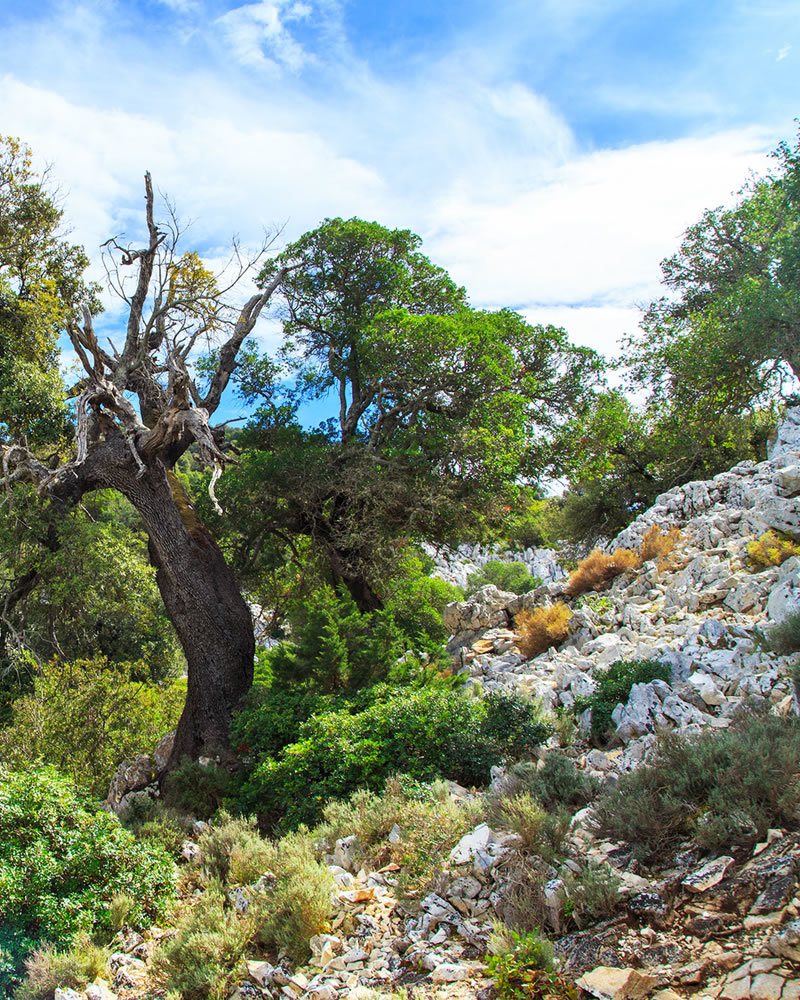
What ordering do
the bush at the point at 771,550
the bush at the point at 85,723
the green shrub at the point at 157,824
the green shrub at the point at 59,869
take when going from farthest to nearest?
the bush at the point at 85,723, the bush at the point at 771,550, the green shrub at the point at 157,824, the green shrub at the point at 59,869

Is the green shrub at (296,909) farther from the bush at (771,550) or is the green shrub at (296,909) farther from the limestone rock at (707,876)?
the bush at (771,550)

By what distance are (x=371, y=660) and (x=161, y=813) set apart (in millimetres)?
3604

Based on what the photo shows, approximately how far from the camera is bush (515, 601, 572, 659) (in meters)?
12.7

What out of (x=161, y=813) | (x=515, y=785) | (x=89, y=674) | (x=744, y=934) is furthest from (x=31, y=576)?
(x=744, y=934)

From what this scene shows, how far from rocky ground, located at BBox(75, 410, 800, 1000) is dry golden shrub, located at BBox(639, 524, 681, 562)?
2992mm

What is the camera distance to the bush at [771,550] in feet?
35.8

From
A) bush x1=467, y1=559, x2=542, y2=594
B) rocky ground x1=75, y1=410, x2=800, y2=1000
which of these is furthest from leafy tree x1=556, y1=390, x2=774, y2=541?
bush x1=467, y1=559, x2=542, y2=594

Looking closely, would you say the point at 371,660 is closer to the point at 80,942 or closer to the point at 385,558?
the point at 385,558

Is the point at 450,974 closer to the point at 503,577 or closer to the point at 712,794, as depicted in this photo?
the point at 712,794

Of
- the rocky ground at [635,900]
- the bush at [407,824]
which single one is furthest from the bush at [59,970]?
the bush at [407,824]

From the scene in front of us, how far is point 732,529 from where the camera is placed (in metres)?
13.3

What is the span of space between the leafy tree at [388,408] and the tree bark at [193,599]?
208 cm

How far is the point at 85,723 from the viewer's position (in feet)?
42.4

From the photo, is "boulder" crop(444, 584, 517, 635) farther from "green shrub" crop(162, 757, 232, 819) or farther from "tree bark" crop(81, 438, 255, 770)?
"green shrub" crop(162, 757, 232, 819)
